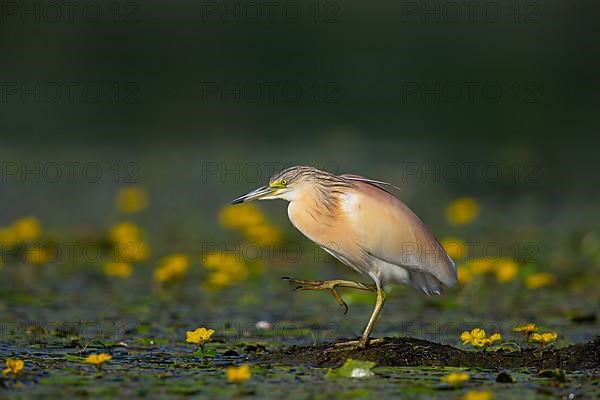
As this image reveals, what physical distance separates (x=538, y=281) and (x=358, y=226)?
3240mm

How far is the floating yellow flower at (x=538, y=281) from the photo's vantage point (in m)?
9.51

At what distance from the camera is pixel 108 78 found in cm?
2039

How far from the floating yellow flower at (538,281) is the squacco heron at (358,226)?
2.77 meters

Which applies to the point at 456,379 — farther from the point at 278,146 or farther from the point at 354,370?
the point at 278,146

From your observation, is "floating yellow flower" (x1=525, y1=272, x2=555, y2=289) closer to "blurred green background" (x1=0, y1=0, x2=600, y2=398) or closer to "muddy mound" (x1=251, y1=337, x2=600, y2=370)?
"blurred green background" (x1=0, y1=0, x2=600, y2=398)

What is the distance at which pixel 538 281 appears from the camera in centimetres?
950

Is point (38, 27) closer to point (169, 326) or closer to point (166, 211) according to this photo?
point (166, 211)

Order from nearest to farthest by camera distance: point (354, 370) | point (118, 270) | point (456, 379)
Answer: point (456, 379)
point (354, 370)
point (118, 270)

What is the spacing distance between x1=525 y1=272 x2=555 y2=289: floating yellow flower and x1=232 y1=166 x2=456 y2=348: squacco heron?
9.09ft

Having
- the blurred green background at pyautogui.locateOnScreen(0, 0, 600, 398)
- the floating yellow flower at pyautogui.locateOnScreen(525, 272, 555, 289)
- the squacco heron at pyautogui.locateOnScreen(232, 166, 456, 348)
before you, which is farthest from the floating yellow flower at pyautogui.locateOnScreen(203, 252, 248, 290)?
the squacco heron at pyautogui.locateOnScreen(232, 166, 456, 348)

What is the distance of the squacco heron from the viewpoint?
666 cm

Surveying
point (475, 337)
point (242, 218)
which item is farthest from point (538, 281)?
point (475, 337)

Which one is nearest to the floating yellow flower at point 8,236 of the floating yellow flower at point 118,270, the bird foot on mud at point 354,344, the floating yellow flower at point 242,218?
the floating yellow flower at point 118,270

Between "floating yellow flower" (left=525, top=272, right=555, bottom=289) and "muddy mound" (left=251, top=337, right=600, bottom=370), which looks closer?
"muddy mound" (left=251, top=337, right=600, bottom=370)
